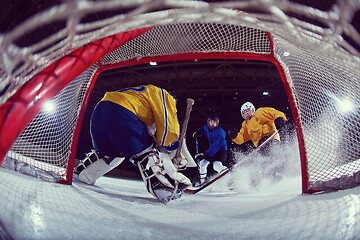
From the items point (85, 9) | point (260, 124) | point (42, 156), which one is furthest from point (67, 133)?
point (260, 124)

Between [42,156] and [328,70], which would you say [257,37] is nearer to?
[328,70]

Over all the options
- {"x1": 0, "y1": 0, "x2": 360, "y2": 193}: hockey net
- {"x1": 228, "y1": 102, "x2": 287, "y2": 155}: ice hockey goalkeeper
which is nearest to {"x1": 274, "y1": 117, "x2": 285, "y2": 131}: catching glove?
{"x1": 228, "y1": 102, "x2": 287, "y2": 155}: ice hockey goalkeeper

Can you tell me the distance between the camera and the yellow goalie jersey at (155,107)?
1.39m

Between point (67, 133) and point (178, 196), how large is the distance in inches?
44.2

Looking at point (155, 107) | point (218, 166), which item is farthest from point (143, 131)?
point (218, 166)

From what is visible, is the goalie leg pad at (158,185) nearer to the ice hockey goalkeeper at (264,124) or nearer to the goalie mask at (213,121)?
the ice hockey goalkeeper at (264,124)

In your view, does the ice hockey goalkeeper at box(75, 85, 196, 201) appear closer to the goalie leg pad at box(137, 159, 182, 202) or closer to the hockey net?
the goalie leg pad at box(137, 159, 182, 202)

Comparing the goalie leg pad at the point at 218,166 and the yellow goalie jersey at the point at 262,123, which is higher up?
the yellow goalie jersey at the point at 262,123

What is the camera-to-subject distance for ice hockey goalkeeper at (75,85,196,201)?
4.35ft

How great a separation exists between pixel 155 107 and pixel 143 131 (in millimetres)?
183

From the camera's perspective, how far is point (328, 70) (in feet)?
4.59

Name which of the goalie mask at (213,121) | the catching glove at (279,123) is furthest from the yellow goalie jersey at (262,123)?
the goalie mask at (213,121)

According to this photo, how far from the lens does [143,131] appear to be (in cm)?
139

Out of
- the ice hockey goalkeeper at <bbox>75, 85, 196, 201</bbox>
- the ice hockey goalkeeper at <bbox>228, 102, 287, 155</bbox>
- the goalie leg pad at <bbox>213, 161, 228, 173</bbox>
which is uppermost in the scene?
the ice hockey goalkeeper at <bbox>228, 102, 287, 155</bbox>
